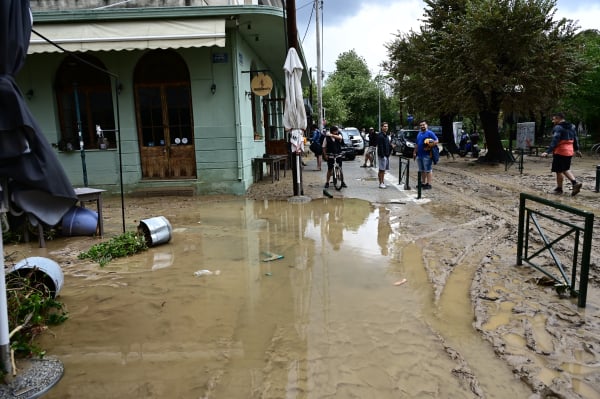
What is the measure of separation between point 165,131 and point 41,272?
750 cm

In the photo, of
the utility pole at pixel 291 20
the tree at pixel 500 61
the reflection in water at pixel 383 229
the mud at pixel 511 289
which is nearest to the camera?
the mud at pixel 511 289

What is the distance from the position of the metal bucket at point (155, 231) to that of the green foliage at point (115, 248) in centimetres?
10

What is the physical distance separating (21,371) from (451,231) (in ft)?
20.6

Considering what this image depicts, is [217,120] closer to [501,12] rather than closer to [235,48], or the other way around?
[235,48]

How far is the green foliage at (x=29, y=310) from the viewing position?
352 cm

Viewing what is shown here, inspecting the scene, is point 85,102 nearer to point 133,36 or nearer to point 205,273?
point 133,36

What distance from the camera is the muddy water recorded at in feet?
10.1

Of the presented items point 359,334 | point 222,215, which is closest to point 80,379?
point 359,334

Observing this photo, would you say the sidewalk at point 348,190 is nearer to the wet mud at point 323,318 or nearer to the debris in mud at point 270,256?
the wet mud at point 323,318

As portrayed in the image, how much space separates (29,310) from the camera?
3.97 m

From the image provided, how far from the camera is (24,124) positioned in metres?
2.76

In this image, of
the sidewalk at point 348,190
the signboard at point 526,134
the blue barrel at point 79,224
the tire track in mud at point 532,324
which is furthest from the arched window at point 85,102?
the signboard at point 526,134

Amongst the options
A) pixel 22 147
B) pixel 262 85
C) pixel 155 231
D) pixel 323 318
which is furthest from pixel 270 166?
pixel 22 147

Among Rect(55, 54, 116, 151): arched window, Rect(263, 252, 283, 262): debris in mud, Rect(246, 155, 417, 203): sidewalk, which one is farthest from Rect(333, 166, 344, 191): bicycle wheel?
Rect(263, 252, 283, 262): debris in mud
